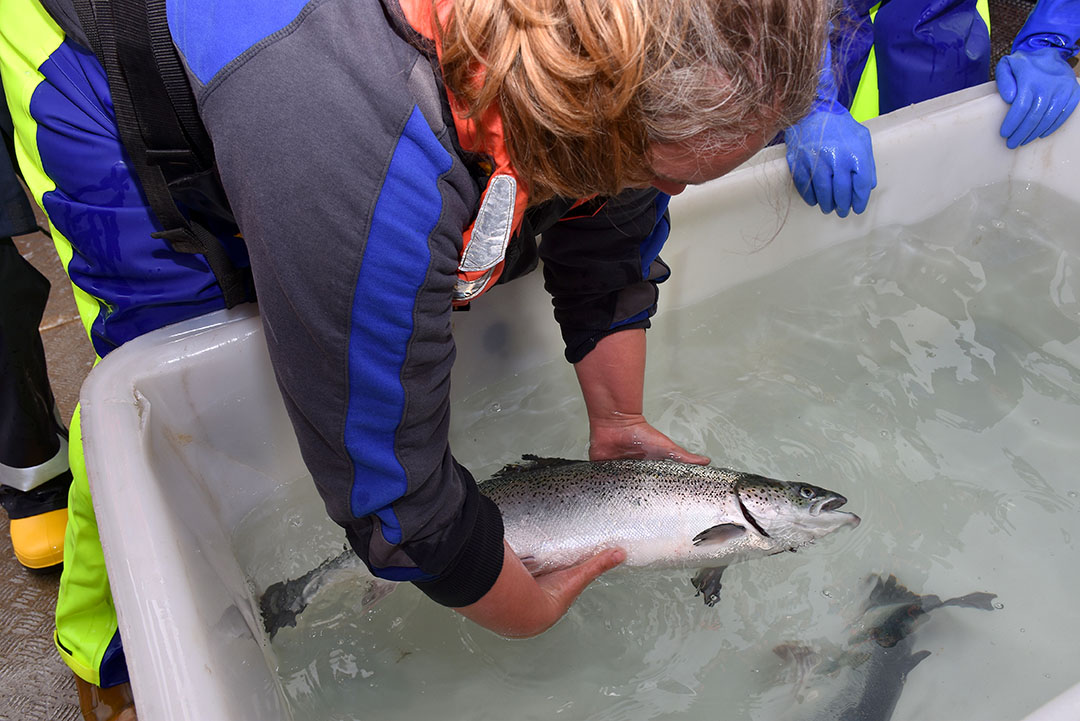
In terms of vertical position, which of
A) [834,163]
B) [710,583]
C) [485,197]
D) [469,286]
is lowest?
[710,583]

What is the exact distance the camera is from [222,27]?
0.82m

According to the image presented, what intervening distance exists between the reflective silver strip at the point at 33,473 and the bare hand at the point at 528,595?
1.13m

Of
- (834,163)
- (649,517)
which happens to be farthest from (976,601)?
(834,163)

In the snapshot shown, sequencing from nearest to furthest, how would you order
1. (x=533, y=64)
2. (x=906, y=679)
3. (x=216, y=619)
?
(x=533, y=64) < (x=216, y=619) < (x=906, y=679)

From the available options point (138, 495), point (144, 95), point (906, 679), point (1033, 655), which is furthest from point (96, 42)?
point (1033, 655)

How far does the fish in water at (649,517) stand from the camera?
147 centimetres

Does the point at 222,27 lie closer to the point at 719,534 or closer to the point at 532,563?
the point at 532,563

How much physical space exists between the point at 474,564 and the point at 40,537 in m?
1.29

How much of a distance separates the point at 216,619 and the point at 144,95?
2.21 feet

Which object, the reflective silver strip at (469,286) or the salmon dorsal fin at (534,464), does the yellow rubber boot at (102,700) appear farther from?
the reflective silver strip at (469,286)

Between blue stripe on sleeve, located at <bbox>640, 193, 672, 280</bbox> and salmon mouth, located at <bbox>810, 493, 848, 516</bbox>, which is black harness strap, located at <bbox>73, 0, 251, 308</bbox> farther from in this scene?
salmon mouth, located at <bbox>810, 493, 848, 516</bbox>

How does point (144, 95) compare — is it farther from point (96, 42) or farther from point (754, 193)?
point (754, 193)

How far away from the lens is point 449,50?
0.79 metres

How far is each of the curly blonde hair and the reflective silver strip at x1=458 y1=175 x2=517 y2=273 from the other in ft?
0.26
